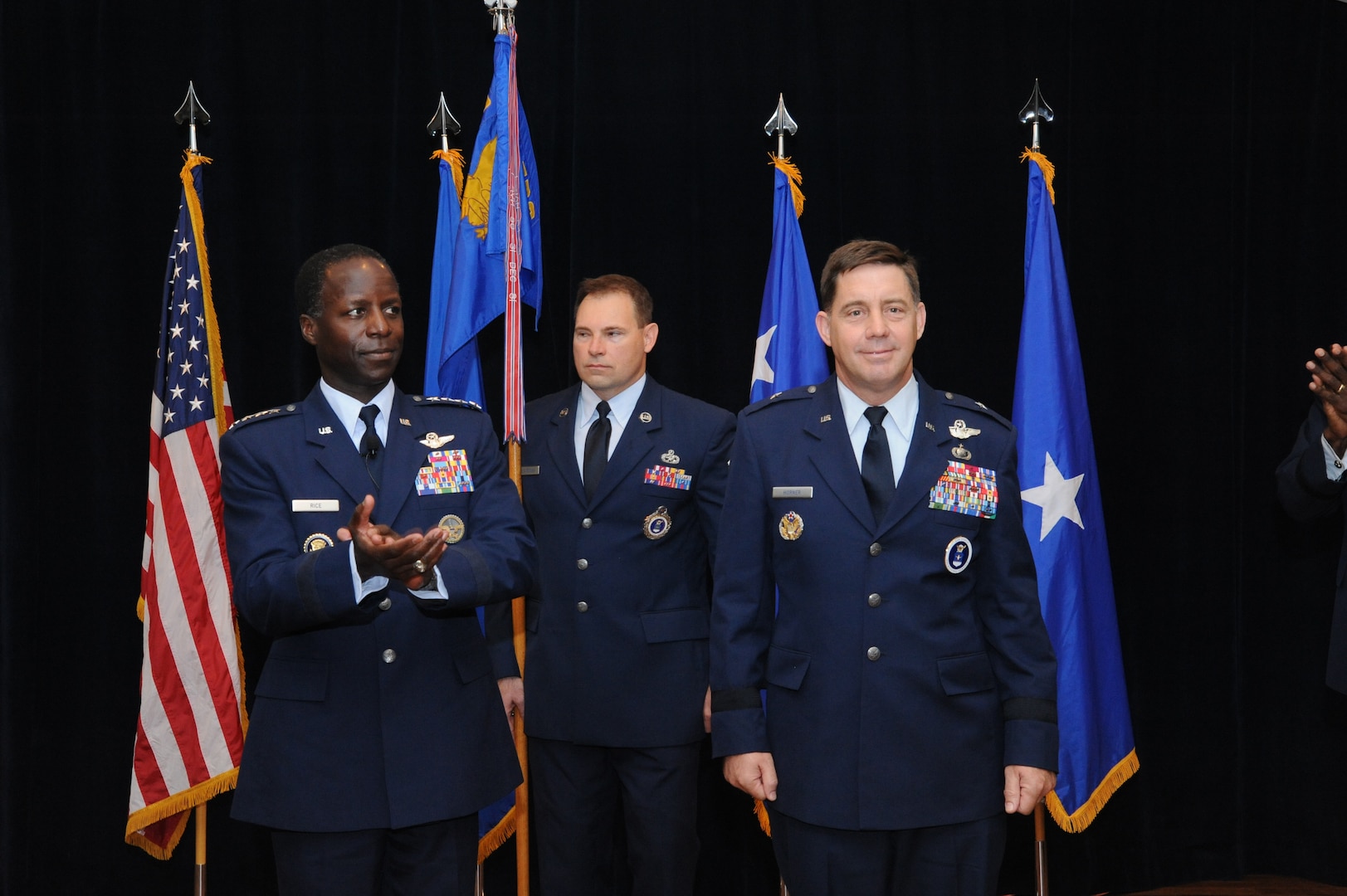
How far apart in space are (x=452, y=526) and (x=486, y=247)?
1420 millimetres

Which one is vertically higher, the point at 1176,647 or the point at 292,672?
the point at 292,672

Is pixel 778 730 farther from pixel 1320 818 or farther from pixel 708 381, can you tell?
pixel 1320 818

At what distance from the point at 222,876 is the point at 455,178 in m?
2.42

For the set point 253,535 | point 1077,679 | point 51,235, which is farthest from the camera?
point 51,235

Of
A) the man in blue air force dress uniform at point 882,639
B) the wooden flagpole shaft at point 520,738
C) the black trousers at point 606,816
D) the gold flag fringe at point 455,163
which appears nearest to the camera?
the man in blue air force dress uniform at point 882,639

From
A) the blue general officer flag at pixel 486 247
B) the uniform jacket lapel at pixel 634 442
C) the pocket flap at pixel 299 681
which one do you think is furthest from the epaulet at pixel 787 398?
the blue general officer flag at pixel 486 247

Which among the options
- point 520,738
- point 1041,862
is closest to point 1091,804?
point 1041,862

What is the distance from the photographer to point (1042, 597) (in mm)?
3398

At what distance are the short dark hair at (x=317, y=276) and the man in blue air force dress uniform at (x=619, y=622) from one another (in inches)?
31.8

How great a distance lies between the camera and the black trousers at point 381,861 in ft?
6.84

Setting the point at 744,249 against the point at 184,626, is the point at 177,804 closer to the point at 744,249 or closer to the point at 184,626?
the point at 184,626

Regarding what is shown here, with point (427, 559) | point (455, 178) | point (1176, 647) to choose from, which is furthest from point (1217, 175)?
point (427, 559)

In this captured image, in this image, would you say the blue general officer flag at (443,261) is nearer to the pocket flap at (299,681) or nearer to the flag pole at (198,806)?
the flag pole at (198,806)

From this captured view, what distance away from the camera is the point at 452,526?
221cm
